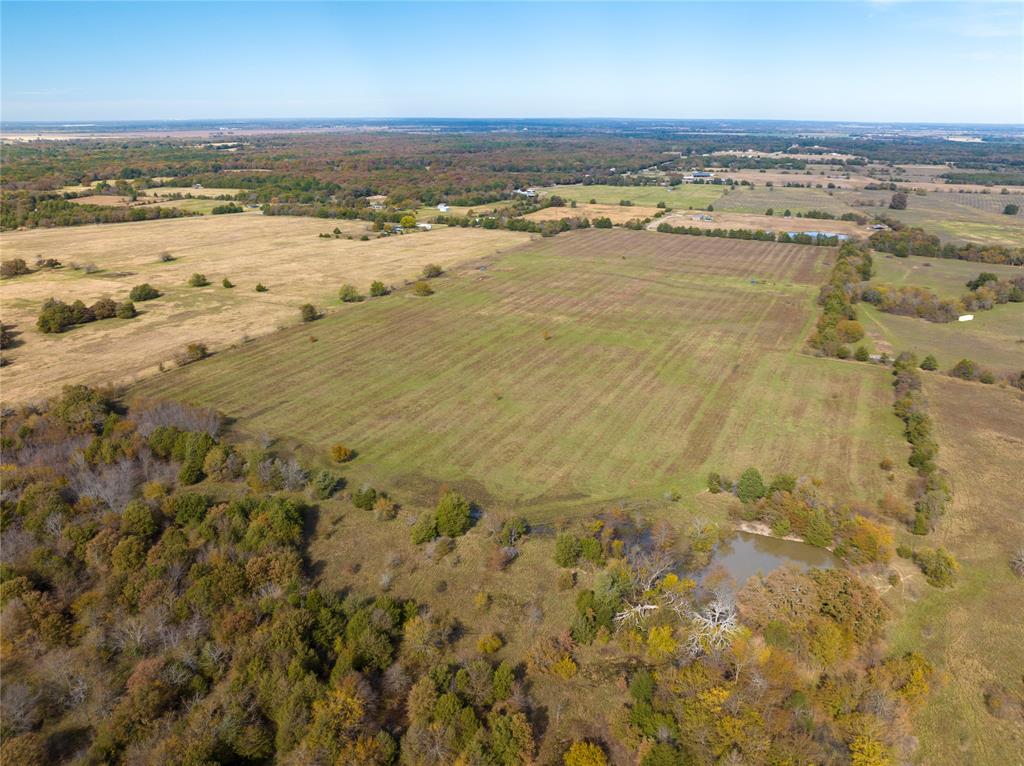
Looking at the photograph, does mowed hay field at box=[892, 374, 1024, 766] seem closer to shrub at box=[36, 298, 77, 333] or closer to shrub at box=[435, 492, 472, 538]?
shrub at box=[435, 492, 472, 538]

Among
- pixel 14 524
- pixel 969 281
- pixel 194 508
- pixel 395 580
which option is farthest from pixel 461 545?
pixel 969 281

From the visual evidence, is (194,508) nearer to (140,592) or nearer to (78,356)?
(140,592)

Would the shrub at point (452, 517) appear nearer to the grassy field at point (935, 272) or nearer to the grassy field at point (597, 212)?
the grassy field at point (935, 272)

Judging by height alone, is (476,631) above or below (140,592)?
below

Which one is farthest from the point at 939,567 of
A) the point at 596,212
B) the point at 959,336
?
the point at 596,212

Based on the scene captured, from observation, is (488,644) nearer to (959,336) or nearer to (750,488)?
(750,488)

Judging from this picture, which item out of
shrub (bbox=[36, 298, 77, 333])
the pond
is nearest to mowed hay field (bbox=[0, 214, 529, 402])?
shrub (bbox=[36, 298, 77, 333])
